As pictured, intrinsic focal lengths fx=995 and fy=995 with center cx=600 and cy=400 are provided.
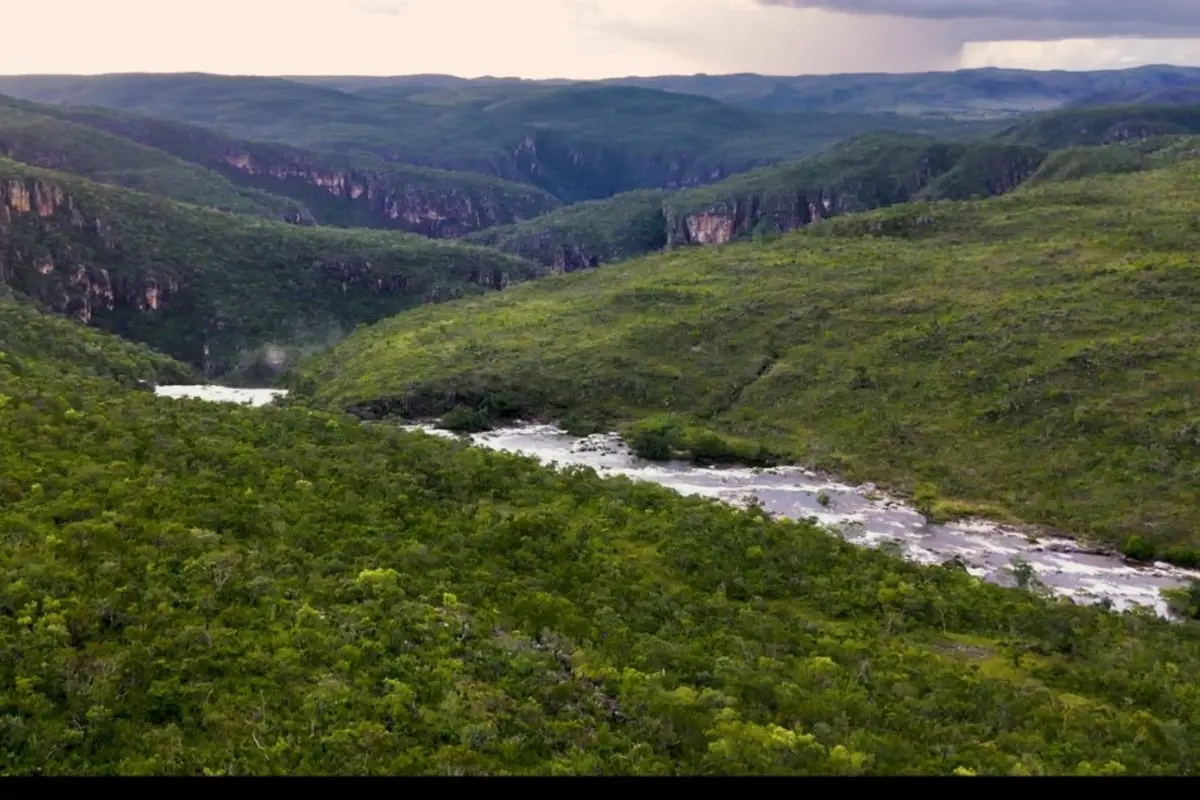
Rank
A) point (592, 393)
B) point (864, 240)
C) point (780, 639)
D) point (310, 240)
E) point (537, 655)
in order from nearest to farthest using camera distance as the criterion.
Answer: point (537, 655) < point (780, 639) < point (592, 393) < point (864, 240) < point (310, 240)

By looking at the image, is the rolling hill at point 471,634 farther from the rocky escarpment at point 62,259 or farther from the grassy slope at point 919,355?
the rocky escarpment at point 62,259

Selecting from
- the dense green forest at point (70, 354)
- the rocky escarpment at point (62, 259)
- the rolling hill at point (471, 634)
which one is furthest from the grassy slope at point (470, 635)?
the rocky escarpment at point (62, 259)

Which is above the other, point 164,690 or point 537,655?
point 164,690

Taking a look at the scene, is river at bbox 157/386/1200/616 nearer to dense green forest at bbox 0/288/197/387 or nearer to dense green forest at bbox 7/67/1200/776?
dense green forest at bbox 7/67/1200/776

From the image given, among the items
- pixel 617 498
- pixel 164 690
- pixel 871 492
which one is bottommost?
pixel 871 492

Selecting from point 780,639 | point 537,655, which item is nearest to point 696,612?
point 780,639

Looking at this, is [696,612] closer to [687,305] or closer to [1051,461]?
[1051,461]

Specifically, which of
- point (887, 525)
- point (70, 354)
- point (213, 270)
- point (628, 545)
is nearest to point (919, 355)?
point (887, 525)
